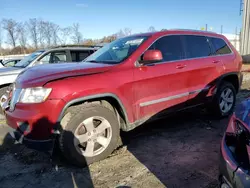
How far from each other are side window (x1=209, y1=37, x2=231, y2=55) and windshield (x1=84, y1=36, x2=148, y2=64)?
179 cm

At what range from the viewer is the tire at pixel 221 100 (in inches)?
198

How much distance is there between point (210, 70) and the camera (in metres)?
4.78

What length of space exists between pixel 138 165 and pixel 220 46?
329cm

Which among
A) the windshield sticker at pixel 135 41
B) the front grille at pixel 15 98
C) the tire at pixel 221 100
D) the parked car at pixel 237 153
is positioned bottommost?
the tire at pixel 221 100

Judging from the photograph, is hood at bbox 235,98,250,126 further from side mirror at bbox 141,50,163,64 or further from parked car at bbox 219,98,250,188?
side mirror at bbox 141,50,163,64

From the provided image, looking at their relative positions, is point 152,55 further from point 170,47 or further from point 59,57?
point 59,57

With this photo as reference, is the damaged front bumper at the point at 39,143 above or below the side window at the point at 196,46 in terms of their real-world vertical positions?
below

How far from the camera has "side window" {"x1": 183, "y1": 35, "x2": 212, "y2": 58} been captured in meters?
4.59

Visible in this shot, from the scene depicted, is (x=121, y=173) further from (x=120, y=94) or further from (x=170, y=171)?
(x=120, y=94)

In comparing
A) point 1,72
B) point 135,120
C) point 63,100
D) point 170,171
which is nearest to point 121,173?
point 170,171

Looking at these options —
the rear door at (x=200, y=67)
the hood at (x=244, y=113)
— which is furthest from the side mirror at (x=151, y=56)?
the hood at (x=244, y=113)

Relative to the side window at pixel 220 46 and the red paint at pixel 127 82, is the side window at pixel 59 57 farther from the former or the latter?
the side window at pixel 220 46

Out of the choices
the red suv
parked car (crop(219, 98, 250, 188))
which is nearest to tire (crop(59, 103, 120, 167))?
the red suv

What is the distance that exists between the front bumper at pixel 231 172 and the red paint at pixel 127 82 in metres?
1.76
